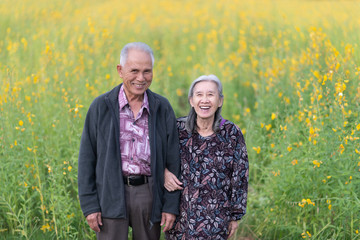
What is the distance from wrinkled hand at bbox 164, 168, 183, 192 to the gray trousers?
11 cm

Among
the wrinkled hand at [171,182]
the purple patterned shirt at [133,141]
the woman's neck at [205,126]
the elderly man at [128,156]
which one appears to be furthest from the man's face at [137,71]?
the wrinkled hand at [171,182]

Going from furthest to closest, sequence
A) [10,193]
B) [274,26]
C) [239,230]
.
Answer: [274,26], [239,230], [10,193]

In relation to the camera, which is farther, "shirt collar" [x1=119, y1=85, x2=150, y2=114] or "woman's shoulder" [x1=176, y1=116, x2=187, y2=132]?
"woman's shoulder" [x1=176, y1=116, x2=187, y2=132]

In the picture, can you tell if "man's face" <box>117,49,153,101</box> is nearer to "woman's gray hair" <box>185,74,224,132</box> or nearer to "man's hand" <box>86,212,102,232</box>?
"woman's gray hair" <box>185,74,224,132</box>

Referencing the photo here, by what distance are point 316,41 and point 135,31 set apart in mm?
5235

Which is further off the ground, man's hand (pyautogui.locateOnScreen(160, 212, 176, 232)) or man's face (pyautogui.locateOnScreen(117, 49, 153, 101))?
man's face (pyautogui.locateOnScreen(117, 49, 153, 101))

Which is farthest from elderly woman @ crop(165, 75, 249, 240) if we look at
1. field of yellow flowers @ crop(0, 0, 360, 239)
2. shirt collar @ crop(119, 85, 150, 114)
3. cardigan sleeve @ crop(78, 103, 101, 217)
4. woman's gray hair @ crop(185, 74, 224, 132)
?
field of yellow flowers @ crop(0, 0, 360, 239)

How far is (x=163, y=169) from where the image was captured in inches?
109

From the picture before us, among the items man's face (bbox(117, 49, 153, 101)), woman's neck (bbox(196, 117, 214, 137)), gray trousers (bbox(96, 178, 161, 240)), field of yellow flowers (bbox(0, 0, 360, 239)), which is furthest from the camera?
field of yellow flowers (bbox(0, 0, 360, 239))

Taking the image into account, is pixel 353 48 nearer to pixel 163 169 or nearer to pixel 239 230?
pixel 239 230

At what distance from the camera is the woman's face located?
2.76 meters

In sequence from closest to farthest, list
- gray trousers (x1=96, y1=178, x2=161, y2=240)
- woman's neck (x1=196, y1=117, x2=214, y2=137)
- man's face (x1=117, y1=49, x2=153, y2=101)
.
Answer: man's face (x1=117, y1=49, x2=153, y2=101)
gray trousers (x1=96, y1=178, x2=161, y2=240)
woman's neck (x1=196, y1=117, x2=214, y2=137)

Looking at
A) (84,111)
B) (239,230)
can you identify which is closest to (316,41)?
(239,230)

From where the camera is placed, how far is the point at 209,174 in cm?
274
